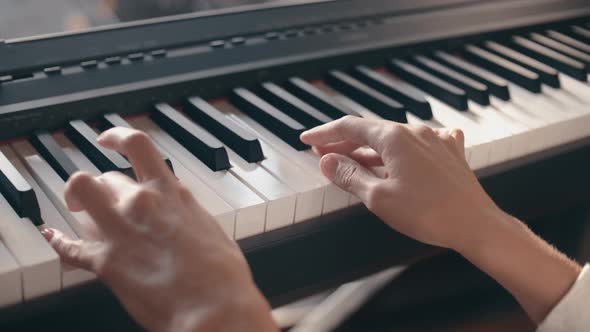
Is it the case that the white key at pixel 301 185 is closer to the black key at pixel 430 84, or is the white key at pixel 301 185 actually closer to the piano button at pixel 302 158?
the piano button at pixel 302 158

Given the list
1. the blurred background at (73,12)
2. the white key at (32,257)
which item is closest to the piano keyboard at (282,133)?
the white key at (32,257)

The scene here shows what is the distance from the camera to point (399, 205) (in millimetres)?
1035

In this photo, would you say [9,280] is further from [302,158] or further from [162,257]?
[302,158]

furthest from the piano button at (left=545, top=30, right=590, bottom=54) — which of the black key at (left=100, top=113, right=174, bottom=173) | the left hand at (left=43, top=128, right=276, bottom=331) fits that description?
the left hand at (left=43, top=128, right=276, bottom=331)

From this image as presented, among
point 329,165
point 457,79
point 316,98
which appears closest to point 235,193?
point 329,165

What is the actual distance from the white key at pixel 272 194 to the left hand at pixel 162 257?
0.54 feet

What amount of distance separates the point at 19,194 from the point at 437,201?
1.70 feet

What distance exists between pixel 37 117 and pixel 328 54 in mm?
543

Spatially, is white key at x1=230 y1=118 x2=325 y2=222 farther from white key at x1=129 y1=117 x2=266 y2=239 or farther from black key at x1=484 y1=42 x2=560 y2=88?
black key at x1=484 y1=42 x2=560 y2=88

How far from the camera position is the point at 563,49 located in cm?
170

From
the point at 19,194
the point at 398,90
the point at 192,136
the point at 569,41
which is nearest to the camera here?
the point at 19,194

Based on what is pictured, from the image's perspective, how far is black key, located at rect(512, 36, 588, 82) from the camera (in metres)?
1.60

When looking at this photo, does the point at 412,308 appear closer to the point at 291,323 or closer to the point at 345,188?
the point at 291,323

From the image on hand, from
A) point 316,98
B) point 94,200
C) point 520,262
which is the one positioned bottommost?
point 520,262
